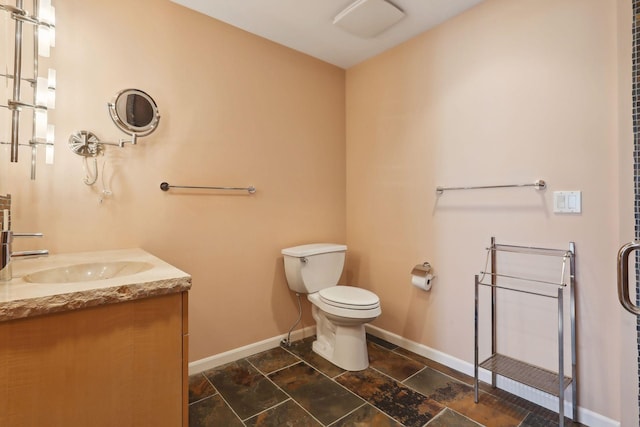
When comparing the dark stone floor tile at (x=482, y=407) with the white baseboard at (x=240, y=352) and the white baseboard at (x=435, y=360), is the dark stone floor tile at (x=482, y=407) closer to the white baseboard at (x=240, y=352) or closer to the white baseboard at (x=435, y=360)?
the white baseboard at (x=435, y=360)

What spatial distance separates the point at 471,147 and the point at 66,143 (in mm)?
2327

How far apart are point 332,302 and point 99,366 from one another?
1.34m

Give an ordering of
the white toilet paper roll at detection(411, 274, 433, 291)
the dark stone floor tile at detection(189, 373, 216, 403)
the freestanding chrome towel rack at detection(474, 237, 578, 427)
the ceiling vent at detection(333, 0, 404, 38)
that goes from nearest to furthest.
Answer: the freestanding chrome towel rack at detection(474, 237, 578, 427), the dark stone floor tile at detection(189, 373, 216, 403), the ceiling vent at detection(333, 0, 404, 38), the white toilet paper roll at detection(411, 274, 433, 291)

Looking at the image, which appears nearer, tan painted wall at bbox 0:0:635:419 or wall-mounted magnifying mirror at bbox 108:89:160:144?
tan painted wall at bbox 0:0:635:419

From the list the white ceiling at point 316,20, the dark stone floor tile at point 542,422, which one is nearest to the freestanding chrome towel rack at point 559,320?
the dark stone floor tile at point 542,422

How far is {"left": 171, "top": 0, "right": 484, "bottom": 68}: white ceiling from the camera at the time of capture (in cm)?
195

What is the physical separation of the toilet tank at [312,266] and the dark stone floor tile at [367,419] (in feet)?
2.87

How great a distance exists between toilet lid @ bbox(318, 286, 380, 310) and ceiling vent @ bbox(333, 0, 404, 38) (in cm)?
185

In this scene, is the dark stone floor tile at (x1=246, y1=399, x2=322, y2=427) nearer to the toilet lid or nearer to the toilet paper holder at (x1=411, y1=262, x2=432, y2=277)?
the toilet lid

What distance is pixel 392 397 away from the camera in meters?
1.78

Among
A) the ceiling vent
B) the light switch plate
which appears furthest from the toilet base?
the ceiling vent

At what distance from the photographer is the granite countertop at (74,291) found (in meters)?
0.84

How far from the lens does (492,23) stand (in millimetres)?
1891

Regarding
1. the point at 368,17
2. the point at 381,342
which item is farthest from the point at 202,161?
the point at 381,342
